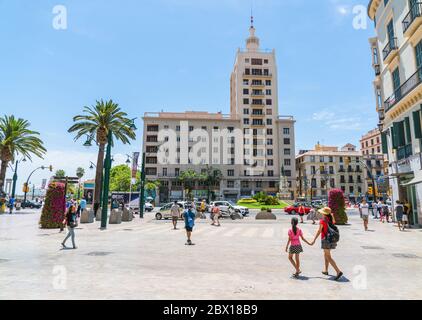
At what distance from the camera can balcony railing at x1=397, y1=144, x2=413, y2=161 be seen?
19419 millimetres

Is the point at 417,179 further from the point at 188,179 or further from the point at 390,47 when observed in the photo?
the point at 188,179

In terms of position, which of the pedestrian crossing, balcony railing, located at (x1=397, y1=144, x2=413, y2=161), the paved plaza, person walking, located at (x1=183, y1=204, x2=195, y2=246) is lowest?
the pedestrian crossing

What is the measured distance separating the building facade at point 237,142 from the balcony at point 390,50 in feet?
183

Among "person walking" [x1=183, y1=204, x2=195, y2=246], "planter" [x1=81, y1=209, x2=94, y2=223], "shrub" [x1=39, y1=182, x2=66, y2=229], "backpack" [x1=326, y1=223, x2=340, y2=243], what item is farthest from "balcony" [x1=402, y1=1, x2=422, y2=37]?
"planter" [x1=81, y1=209, x2=94, y2=223]

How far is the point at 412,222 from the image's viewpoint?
19812 mm

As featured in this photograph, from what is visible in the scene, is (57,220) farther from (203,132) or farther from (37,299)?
(203,132)

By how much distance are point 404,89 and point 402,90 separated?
1.05 feet

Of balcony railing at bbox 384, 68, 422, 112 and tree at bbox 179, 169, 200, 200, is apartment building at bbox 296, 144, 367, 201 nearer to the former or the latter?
tree at bbox 179, 169, 200, 200

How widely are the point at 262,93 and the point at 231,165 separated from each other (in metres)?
22.6

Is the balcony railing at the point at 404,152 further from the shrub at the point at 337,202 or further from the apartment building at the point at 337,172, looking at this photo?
the apartment building at the point at 337,172

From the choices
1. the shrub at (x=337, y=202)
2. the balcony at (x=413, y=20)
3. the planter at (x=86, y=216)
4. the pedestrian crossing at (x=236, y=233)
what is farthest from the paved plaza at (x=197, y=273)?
the balcony at (x=413, y=20)

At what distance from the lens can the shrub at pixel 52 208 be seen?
17859 mm

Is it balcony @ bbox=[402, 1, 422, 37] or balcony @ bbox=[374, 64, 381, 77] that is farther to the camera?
balcony @ bbox=[374, 64, 381, 77]
